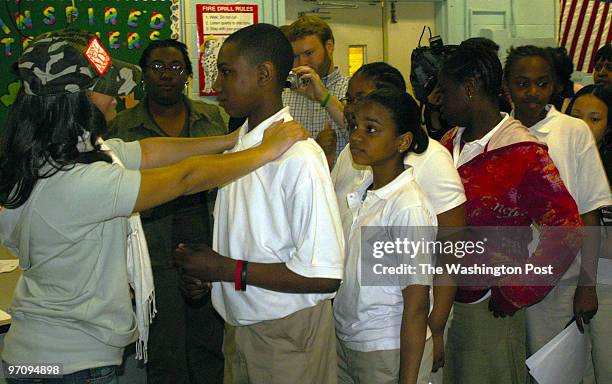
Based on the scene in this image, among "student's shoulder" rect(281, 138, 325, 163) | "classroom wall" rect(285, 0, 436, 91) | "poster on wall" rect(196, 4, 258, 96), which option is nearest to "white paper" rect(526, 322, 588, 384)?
"student's shoulder" rect(281, 138, 325, 163)

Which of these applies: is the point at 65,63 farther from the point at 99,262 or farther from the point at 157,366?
the point at 157,366

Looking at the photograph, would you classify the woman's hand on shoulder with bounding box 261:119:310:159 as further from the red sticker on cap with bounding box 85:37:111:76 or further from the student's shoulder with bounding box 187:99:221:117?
the student's shoulder with bounding box 187:99:221:117

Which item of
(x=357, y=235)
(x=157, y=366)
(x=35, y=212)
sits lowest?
(x=157, y=366)

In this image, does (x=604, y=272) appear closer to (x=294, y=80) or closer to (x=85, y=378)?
(x=294, y=80)

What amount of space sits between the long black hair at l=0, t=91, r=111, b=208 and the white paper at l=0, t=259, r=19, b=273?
1.45m

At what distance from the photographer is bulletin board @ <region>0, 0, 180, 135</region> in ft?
14.9

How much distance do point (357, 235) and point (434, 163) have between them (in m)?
0.34

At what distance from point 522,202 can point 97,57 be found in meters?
1.36

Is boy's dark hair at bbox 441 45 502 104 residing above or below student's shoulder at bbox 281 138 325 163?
above

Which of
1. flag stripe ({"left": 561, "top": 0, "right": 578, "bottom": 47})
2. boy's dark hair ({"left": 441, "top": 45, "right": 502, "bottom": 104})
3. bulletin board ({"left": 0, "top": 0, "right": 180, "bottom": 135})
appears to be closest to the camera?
boy's dark hair ({"left": 441, "top": 45, "right": 502, "bottom": 104})

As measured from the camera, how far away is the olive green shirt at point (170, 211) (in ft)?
10.5

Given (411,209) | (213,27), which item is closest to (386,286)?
(411,209)

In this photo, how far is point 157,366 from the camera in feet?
10.5

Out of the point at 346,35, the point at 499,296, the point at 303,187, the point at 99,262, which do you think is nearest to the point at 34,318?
the point at 99,262
